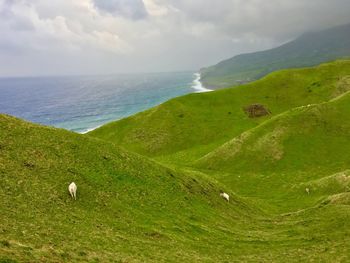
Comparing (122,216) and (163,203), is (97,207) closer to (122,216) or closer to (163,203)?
(122,216)

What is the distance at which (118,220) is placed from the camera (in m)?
33.8

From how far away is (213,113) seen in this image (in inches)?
4902

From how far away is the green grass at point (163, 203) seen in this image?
2797 centimetres

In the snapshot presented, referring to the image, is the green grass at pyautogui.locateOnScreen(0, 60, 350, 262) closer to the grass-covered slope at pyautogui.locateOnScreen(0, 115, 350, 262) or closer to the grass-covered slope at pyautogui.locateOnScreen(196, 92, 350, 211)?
the grass-covered slope at pyautogui.locateOnScreen(0, 115, 350, 262)

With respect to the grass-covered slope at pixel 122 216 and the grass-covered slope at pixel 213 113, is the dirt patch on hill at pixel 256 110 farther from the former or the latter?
the grass-covered slope at pixel 122 216

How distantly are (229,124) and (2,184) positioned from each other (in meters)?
90.3

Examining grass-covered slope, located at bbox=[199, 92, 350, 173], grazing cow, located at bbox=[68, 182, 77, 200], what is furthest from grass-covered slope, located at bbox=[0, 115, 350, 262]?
grass-covered slope, located at bbox=[199, 92, 350, 173]

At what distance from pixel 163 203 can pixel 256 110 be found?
8966 cm

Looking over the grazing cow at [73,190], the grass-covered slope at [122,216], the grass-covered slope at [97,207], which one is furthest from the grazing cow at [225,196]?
the grazing cow at [73,190]

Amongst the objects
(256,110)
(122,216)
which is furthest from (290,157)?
(122,216)

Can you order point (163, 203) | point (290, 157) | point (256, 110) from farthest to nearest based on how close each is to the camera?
point (256, 110), point (290, 157), point (163, 203)

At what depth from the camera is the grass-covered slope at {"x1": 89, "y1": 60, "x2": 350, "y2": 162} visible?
109m

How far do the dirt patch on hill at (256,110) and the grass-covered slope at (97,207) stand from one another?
74113mm

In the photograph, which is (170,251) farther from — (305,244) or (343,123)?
(343,123)
